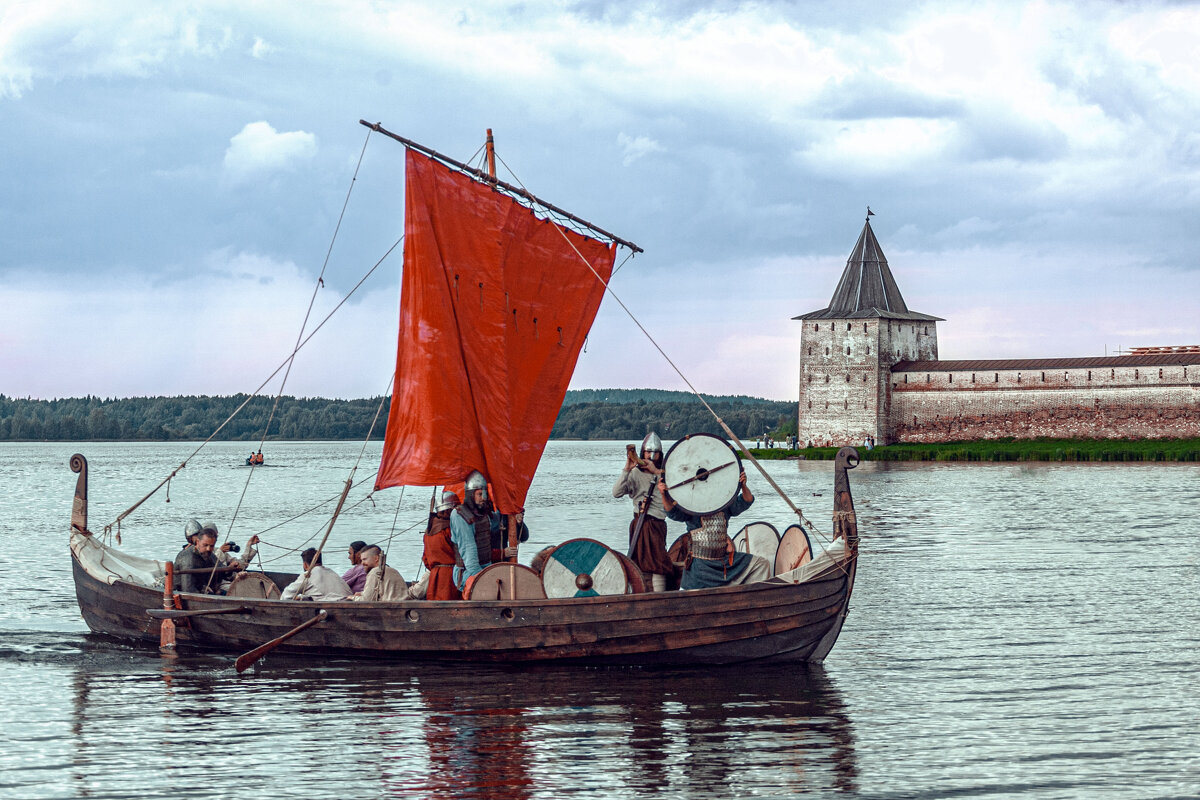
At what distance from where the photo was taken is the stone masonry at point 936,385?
7419 centimetres

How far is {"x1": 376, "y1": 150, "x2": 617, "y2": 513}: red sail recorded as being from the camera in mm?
14516

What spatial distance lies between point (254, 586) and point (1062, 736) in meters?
8.57

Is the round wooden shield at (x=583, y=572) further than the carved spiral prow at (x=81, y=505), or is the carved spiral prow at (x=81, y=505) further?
the carved spiral prow at (x=81, y=505)

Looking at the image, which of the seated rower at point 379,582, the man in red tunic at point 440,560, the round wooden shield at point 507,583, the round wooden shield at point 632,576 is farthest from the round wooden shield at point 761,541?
the seated rower at point 379,582

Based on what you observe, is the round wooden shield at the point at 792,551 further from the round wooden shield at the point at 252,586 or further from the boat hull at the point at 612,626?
the round wooden shield at the point at 252,586

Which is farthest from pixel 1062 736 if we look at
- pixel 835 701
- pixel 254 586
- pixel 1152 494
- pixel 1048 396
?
pixel 1048 396

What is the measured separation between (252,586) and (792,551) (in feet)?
19.4

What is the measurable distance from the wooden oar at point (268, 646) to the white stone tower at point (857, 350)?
6786 cm

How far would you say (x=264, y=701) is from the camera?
38.1 feet

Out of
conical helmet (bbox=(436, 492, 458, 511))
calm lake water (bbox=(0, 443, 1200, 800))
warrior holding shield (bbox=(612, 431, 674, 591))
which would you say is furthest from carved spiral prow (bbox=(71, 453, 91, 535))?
warrior holding shield (bbox=(612, 431, 674, 591))

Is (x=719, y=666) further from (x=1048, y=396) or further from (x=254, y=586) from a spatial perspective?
(x=1048, y=396)

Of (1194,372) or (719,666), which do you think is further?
(1194,372)

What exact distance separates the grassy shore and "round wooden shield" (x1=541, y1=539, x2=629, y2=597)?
205 feet

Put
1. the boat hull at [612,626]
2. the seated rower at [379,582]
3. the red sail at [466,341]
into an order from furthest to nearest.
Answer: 1. the red sail at [466,341]
2. the seated rower at [379,582]
3. the boat hull at [612,626]
